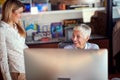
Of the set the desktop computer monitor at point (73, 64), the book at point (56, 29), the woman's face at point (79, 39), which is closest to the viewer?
the desktop computer monitor at point (73, 64)

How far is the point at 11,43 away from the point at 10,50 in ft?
0.24

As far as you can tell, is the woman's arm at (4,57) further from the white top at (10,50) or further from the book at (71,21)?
the book at (71,21)

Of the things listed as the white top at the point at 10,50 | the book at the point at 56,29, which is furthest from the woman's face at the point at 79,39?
the book at the point at 56,29

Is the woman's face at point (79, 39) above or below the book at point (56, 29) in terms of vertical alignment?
above

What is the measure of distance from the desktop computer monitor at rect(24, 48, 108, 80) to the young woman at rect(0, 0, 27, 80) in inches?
36.6

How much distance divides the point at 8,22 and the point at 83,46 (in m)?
0.73

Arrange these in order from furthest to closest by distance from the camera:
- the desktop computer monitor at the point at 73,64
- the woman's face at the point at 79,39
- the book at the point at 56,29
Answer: the book at the point at 56,29 < the woman's face at the point at 79,39 < the desktop computer monitor at the point at 73,64

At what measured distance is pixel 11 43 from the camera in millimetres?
2463

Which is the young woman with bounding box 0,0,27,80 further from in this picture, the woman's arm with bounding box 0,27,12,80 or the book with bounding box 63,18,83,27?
the book with bounding box 63,18,83,27

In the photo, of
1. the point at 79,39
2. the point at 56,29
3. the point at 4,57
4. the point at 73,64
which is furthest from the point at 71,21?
the point at 73,64

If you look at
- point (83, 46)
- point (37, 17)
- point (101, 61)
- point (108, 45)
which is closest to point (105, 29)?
point (108, 45)

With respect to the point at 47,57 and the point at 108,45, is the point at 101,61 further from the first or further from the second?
the point at 108,45

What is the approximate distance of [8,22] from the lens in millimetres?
2480

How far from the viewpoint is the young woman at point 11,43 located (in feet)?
7.89
